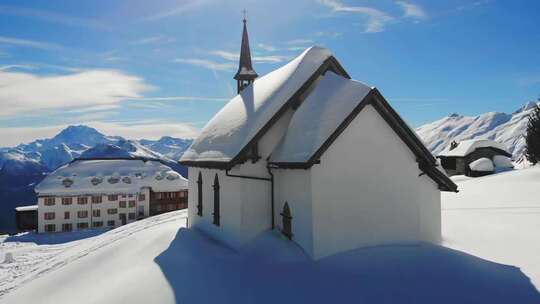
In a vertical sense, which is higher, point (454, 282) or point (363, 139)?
point (363, 139)

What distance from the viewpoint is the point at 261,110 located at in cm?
1523

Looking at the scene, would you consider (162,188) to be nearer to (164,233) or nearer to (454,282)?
(164,233)

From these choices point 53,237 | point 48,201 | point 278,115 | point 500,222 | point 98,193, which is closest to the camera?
point 278,115

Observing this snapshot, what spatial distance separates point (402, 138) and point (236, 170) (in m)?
7.00

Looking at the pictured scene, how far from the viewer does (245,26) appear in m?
29.0

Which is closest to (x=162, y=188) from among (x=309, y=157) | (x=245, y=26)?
(x=245, y=26)

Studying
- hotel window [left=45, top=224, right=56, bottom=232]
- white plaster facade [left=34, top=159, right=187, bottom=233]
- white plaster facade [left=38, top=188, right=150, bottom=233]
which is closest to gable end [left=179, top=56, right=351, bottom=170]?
white plaster facade [left=38, top=188, right=150, bottom=233]

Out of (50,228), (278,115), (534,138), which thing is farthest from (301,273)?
(50,228)

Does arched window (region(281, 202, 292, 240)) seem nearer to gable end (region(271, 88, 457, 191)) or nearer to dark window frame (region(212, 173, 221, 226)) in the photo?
gable end (region(271, 88, 457, 191))

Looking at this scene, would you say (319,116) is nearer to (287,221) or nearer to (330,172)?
(330,172)

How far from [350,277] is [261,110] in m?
8.18

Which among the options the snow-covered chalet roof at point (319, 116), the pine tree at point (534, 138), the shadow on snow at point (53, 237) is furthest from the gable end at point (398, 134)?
the shadow on snow at point (53, 237)

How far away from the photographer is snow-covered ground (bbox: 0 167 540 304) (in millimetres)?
9789

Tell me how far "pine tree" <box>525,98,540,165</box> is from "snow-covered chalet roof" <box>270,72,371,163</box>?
3886 cm
